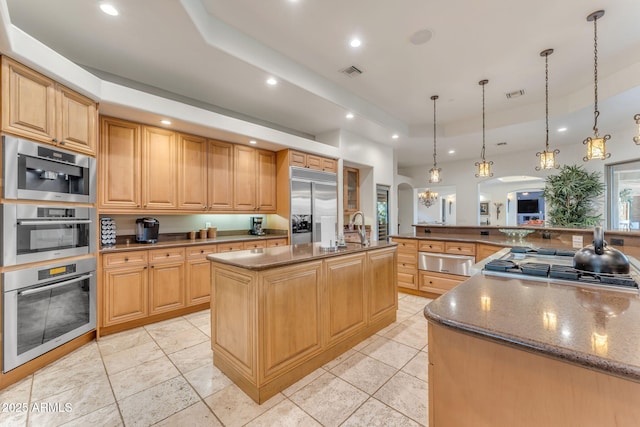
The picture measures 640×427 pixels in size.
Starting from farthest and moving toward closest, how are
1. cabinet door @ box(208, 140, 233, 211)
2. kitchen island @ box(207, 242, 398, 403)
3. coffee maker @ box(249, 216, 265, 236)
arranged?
coffee maker @ box(249, 216, 265, 236) < cabinet door @ box(208, 140, 233, 211) < kitchen island @ box(207, 242, 398, 403)

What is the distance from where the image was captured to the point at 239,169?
13.5 ft

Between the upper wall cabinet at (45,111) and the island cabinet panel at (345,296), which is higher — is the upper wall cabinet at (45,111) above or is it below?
above

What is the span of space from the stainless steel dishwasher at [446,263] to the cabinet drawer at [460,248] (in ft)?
0.18

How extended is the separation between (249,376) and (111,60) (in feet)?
11.2

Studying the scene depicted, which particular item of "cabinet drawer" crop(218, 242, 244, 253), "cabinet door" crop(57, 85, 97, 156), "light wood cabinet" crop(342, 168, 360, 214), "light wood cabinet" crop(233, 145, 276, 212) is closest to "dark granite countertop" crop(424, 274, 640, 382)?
"cabinet drawer" crop(218, 242, 244, 253)

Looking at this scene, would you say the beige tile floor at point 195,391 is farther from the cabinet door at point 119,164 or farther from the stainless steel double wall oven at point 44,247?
the cabinet door at point 119,164

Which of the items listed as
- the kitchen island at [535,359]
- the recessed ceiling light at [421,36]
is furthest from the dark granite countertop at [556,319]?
the recessed ceiling light at [421,36]

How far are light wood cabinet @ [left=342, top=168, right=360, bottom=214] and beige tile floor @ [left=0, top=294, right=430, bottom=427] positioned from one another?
3.50m

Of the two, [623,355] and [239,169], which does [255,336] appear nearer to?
[623,355]

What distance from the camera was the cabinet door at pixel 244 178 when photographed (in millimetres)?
4094

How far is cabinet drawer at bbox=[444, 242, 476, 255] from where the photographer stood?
12.1 feet

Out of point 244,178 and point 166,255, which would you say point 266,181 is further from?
point 166,255

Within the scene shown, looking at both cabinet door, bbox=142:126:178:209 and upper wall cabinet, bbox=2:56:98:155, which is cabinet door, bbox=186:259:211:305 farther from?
upper wall cabinet, bbox=2:56:98:155

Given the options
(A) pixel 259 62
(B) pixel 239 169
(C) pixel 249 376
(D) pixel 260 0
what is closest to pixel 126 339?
(C) pixel 249 376
